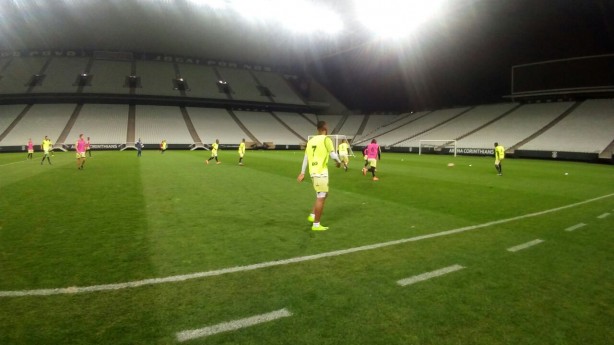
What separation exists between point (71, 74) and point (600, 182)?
63714 mm

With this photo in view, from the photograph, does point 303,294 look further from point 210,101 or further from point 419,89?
point 210,101

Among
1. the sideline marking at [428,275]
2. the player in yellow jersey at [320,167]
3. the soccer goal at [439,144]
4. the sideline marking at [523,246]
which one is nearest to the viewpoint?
the sideline marking at [428,275]

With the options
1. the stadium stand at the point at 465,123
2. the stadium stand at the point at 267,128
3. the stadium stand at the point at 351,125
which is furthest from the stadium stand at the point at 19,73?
the stadium stand at the point at 465,123

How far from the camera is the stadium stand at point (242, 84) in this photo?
60.2m

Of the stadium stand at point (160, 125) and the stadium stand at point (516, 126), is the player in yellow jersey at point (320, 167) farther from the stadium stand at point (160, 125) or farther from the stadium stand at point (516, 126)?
the stadium stand at point (160, 125)

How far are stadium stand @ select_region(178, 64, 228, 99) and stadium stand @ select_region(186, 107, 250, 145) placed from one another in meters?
2.90

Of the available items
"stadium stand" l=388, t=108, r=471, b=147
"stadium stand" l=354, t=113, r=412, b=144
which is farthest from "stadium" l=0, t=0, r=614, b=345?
"stadium stand" l=354, t=113, r=412, b=144

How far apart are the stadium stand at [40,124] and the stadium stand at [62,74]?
256 cm

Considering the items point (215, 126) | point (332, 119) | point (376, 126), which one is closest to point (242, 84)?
point (215, 126)

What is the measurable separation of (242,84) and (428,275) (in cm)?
6191

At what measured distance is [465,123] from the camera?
149 ft

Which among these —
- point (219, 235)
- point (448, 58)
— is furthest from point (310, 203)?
point (448, 58)

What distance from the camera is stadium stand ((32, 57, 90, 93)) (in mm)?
49656

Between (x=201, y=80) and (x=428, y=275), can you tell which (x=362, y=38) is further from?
(x=428, y=275)
